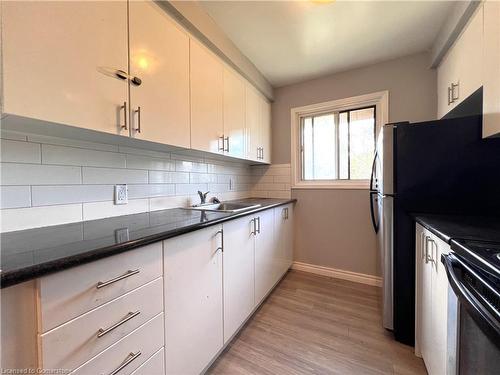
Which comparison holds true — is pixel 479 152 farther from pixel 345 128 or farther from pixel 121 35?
pixel 121 35

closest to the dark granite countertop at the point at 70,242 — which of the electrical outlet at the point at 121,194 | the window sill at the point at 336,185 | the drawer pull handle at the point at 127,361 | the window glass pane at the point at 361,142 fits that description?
the electrical outlet at the point at 121,194

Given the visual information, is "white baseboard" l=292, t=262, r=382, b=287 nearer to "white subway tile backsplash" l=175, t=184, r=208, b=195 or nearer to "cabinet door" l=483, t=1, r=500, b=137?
"white subway tile backsplash" l=175, t=184, r=208, b=195

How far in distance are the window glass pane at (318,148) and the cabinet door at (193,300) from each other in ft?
5.92

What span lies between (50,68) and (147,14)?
0.64 m

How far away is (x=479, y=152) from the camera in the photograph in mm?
1295

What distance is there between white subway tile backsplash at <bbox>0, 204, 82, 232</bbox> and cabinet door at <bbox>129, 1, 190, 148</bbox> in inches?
20.7

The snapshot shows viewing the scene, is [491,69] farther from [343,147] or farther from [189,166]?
[189,166]

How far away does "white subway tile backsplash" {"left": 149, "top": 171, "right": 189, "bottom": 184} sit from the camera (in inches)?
62.1

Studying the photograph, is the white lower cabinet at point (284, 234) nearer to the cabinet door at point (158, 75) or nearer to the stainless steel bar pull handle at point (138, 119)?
the cabinet door at point (158, 75)

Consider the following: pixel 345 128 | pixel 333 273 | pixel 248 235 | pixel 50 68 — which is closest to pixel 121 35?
pixel 50 68

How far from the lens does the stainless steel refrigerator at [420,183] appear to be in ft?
4.26

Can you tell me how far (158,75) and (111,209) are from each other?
0.85m

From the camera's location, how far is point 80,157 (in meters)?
1.17

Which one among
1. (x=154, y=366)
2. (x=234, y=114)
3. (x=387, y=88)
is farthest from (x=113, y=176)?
(x=387, y=88)
